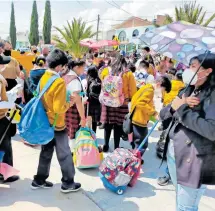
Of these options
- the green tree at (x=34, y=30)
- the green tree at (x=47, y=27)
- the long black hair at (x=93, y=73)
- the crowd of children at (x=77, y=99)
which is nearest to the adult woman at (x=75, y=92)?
the crowd of children at (x=77, y=99)

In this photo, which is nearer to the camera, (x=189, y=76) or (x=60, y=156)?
(x=189, y=76)

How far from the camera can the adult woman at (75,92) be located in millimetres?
3242

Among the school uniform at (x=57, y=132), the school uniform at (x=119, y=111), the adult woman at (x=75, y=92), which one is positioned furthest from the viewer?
the school uniform at (x=119, y=111)

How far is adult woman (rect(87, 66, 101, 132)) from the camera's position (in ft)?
14.6

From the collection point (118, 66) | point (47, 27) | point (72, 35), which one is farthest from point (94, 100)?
point (47, 27)

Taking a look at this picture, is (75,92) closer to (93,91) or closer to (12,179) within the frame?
(93,91)

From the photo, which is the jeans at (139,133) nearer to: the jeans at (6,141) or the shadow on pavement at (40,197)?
the shadow on pavement at (40,197)

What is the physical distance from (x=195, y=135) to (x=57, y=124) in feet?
4.98

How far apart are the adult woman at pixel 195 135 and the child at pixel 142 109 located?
1560 mm

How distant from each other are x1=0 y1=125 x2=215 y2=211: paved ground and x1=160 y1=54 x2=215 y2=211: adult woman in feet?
3.36

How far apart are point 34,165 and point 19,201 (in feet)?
2.87

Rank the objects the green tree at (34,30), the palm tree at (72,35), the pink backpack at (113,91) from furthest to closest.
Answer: the green tree at (34,30) < the palm tree at (72,35) < the pink backpack at (113,91)

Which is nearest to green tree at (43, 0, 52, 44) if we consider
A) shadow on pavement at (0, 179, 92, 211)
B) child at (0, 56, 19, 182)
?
child at (0, 56, 19, 182)

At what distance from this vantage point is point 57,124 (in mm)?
2830
